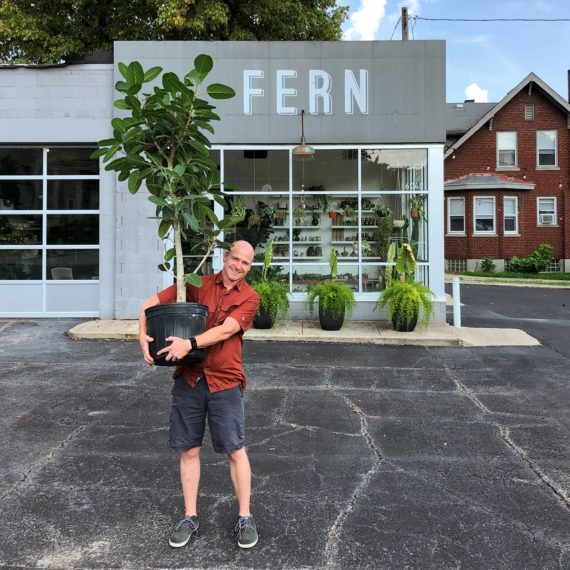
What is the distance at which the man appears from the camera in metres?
2.93

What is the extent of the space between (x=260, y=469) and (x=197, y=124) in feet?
8.15

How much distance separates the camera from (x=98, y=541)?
304 cm

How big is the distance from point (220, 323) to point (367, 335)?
6.43m

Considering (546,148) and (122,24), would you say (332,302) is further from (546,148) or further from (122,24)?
(546,148)

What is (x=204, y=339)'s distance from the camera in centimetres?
281

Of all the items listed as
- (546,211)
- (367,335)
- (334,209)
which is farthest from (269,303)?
(546,211)

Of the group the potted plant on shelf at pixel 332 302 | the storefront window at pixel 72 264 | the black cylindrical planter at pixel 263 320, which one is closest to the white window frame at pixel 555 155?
the potted plant on shelf at pixel 332 302

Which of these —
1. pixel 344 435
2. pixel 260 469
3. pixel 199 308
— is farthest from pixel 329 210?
pixel 199 308

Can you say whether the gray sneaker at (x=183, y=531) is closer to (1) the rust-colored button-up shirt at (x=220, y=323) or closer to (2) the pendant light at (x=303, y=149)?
(1) the rust-colored button-up shirt at (x=220, y=323)

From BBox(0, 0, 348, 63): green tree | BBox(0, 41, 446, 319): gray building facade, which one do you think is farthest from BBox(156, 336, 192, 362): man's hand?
BBox(0, 0, 348, 63): green tree

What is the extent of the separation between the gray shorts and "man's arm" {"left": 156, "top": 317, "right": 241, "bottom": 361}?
261 millimetres

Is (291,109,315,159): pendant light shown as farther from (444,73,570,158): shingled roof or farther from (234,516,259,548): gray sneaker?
(444,73,570,158): shingled roof

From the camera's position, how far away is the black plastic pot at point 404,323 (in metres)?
9.34

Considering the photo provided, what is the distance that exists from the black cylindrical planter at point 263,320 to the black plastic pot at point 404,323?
2174 mm
